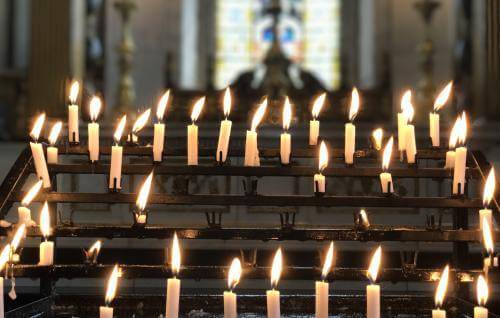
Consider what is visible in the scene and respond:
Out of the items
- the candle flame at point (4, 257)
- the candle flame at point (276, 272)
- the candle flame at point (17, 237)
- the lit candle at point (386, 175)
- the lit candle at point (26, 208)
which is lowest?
the candle flame at point (276, 272)

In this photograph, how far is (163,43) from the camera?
1462 centimetres

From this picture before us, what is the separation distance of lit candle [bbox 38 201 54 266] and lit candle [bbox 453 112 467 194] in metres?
1.67

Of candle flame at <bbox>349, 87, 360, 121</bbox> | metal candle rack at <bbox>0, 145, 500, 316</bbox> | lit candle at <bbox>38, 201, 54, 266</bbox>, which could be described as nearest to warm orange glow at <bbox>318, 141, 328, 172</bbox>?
metal candle rack at <bbox>0, 145, 500, 316</bbox>

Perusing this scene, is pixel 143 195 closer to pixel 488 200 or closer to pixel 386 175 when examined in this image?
pixel 386 175

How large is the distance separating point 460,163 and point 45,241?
1713 millimetres

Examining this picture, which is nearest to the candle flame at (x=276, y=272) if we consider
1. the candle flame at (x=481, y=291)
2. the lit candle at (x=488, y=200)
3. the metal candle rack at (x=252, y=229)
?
the metal candle rack at (x=252, y=229)

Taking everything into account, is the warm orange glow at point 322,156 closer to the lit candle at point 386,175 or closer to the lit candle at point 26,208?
the lit candle at point 386,175

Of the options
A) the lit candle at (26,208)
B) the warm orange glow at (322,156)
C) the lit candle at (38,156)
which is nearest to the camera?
the lit candle at (26,208)

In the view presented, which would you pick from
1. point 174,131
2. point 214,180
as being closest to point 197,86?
point 174,131

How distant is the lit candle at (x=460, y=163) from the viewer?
3643 millimetres

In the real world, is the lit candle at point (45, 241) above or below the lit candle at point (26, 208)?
below

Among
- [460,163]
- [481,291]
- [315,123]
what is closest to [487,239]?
[481,291]

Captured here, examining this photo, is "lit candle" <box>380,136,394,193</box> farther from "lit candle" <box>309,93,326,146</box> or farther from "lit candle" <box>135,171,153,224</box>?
"lit candle" <box>135,171,153,224</box>

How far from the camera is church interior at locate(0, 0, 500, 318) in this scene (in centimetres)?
355
